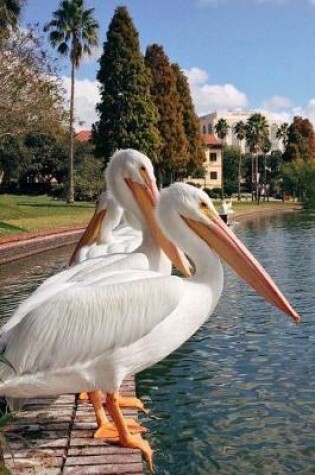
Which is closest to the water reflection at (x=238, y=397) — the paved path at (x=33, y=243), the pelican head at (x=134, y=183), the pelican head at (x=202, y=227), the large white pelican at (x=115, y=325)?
the large white pelican at (x=115, y=325)

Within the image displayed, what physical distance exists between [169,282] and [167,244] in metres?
1.13

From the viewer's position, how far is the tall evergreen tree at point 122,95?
3656 centimetres

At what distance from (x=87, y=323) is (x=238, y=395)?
2.49 metres

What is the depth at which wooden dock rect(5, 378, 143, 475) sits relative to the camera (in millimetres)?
3348

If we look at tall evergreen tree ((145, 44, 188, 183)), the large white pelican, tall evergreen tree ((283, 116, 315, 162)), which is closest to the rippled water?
the large white pelican

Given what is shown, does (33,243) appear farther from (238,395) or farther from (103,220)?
(238,395)

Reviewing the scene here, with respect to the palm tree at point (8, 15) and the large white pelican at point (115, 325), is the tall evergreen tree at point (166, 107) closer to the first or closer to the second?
the palm tree at point (8, 15)

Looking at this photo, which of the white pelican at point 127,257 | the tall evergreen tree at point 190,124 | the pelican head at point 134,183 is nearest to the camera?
the white pelican at point 127,257

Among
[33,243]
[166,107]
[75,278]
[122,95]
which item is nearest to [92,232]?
[75,278]

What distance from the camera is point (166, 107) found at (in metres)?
41.6

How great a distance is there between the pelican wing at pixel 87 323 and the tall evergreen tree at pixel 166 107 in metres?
38.1

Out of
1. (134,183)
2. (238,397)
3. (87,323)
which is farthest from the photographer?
(238,397)

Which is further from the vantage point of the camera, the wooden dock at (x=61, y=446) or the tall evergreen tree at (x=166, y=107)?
the tall evergreen tree at (x=166, y=107)

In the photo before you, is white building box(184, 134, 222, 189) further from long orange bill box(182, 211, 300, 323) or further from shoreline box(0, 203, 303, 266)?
long orange bill box(182, 211, 300, 323)
